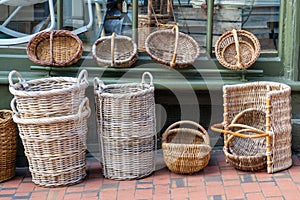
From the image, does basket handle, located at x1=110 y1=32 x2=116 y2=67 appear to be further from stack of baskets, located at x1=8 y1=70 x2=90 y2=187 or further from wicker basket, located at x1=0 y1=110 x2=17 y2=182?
wicker basket, located at x1=0 y1=110 x2=17 y2=182

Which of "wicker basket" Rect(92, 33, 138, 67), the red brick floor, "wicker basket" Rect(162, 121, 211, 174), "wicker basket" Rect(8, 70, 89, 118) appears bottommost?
the red brick floor

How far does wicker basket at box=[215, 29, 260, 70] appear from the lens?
12.7 feet

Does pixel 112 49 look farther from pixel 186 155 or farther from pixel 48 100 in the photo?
pixel 186 155

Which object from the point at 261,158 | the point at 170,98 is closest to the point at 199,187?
the point at 261,158

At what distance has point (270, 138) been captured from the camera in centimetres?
351

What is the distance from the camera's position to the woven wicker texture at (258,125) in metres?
3.52

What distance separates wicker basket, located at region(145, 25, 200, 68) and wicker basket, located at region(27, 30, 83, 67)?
0.62 metres

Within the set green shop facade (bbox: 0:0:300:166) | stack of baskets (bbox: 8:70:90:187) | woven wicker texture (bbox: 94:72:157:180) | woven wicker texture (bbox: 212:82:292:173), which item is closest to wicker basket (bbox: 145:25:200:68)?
green shop facade (bbox: 0:0:300:166)

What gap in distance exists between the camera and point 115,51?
13.0 ft

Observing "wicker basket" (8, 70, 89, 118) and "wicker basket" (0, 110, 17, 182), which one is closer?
"wicker basket" (8, 70, 89, 118)

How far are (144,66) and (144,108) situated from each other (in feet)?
1.98

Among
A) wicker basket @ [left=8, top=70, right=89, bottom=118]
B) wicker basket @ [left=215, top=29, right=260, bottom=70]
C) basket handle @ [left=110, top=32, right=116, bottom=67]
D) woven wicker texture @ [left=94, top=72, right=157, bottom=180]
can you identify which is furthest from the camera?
wicker basket @ [left=215, top=29, right=260, bottom=70]

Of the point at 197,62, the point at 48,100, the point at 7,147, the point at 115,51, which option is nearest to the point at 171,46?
the point at 197,62

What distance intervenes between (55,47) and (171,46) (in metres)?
0.96
